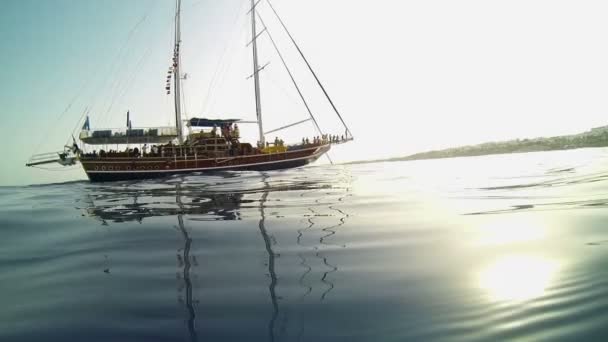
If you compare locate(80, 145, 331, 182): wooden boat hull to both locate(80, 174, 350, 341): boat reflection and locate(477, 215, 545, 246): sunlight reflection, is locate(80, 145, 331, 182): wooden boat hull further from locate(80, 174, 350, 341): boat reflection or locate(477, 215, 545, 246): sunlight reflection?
locate(477, 215, 545, 246): sunlight reflection

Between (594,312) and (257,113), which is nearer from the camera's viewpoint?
(594,312)

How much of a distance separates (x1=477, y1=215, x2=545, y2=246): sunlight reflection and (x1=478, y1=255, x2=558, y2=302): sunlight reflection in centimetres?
62

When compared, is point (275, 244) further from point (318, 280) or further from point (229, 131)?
point (229, 131)

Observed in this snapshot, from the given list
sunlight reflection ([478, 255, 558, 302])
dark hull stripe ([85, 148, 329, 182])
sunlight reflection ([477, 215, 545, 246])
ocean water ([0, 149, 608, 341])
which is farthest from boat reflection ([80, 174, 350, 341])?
dark hull stripe ([85, 148, 329, 182])

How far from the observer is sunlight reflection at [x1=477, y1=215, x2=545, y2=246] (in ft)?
10.9

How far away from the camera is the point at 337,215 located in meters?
5.36

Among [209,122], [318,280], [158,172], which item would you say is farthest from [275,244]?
[209,122]

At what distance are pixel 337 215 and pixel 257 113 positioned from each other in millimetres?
36819

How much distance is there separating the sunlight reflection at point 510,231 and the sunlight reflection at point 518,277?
0.62 meters

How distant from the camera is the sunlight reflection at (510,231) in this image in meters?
3.33

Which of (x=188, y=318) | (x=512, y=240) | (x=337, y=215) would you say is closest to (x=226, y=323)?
(x=188, y=318)

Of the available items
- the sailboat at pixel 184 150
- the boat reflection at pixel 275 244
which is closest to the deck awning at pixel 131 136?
the sailboat at pixel 184 150

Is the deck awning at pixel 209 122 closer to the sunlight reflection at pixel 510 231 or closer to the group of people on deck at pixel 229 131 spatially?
the group of people on deck at pixel 229 131

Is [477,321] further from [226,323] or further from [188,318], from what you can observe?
[188,318]
